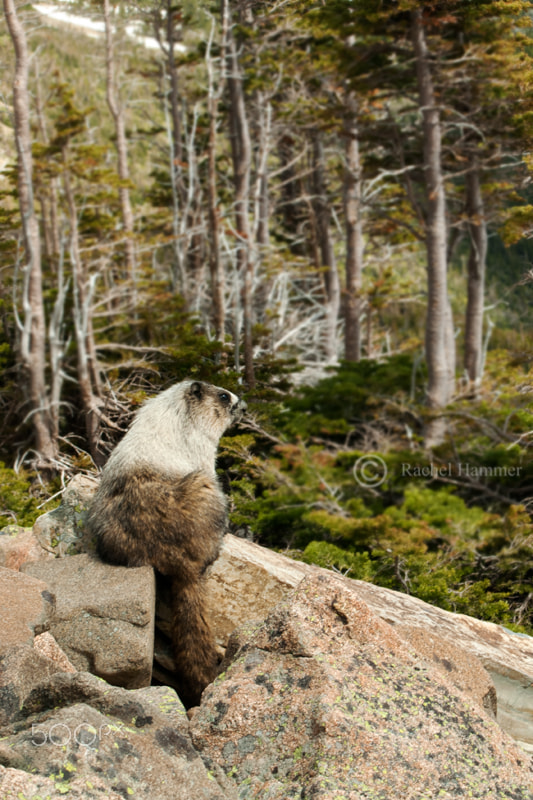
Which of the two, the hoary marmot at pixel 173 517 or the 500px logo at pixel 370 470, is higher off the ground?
the hoary marmot at pixel 173 517

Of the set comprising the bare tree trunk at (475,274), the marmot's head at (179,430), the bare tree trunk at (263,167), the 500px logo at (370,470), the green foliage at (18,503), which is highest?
the bare tree trunk at (263,167)

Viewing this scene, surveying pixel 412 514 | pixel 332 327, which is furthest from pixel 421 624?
pixel 332 327

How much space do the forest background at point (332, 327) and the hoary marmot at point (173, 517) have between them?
1618 millimetres

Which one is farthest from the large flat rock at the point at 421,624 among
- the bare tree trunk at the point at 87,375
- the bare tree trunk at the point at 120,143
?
the bare tree trunk at the point at 120,143

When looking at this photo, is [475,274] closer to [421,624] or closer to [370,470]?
[370,470]

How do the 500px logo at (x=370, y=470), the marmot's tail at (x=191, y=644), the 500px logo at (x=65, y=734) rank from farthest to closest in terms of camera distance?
the 500px logo at (x=370, y=470) < the marmot's tail at (x=191, y=644) < the 500px logo at (x=65, y=734)

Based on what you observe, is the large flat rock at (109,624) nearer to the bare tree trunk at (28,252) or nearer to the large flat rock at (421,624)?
the large flat rock at (421,624)

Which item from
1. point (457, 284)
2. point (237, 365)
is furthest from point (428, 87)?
point (457, 284)

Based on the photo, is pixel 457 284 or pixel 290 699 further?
pixel 457 284

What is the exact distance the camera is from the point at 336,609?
10.4 ft

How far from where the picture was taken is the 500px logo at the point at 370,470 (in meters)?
8.86

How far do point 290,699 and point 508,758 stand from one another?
Answer: 3.09ft

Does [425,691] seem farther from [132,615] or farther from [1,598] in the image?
[1,598]

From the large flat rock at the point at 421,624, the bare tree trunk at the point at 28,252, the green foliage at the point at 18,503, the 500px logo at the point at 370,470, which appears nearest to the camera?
the large flat rock at the point at 421,624
